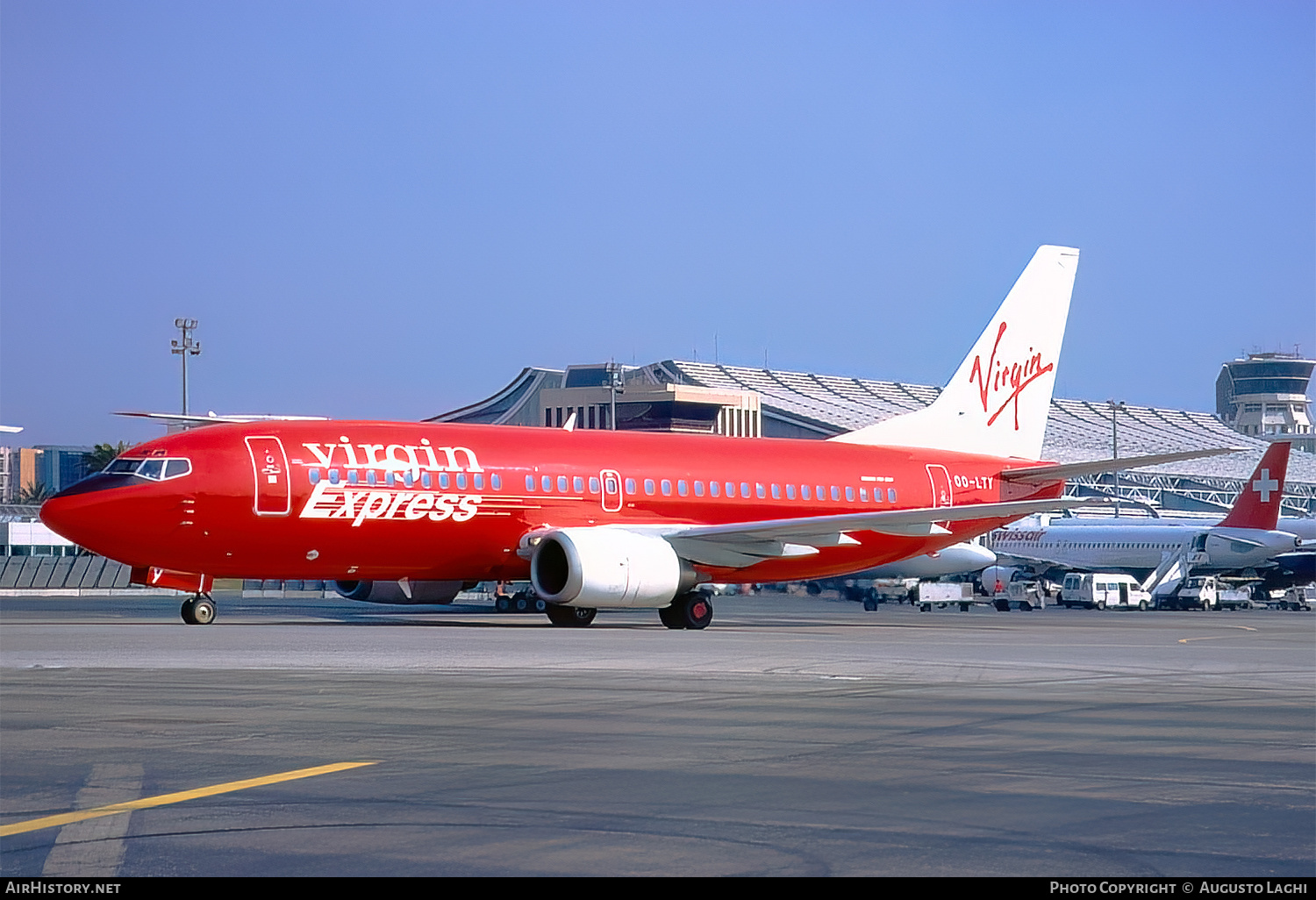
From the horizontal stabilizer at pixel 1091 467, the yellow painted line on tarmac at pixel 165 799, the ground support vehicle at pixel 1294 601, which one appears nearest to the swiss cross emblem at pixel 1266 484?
the ground support vehicle at pixel 1294 601

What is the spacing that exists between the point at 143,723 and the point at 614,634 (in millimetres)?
14451

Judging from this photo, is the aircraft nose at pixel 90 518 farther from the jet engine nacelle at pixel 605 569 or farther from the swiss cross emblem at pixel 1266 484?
the swiss cross emblem at pixel 1266 484

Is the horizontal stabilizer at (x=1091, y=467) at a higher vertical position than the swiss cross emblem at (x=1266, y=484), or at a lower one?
lower

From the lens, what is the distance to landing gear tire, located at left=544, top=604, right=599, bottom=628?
99.3 feet

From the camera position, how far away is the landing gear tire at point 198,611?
27.0 m

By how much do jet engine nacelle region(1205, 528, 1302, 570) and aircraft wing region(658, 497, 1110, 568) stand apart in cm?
3486

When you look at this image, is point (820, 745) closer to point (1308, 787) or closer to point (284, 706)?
point (1308, 787)

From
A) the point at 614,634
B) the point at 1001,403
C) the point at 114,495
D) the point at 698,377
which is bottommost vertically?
the point at 614,634

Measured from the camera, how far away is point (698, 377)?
13175cm

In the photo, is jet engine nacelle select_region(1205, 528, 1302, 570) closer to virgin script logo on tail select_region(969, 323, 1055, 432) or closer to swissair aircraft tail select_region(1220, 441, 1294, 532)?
swissair aircraft tail select_region(1220, 441, 1294, 532)

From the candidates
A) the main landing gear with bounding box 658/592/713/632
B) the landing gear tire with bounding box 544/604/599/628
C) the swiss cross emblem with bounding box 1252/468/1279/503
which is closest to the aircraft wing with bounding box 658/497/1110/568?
the main landing gear with bounding box 658/592/713/632

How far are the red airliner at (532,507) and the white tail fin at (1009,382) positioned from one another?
247 mm

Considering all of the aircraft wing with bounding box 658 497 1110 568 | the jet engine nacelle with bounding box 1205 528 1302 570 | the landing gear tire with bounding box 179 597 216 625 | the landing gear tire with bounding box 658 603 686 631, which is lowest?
the landing gear tire with bounding box 658 603 686 631
